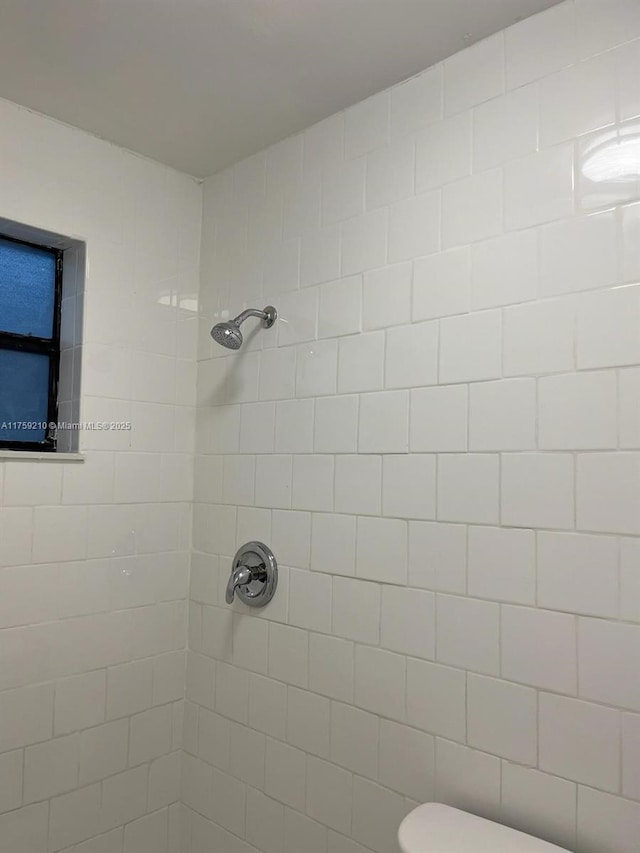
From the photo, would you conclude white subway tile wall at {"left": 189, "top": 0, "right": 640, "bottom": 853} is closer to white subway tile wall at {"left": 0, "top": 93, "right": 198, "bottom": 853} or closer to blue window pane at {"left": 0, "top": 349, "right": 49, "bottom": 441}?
white subway tile wall at {"left": 0, "top": 93, "right": 198, "bottom": 853}

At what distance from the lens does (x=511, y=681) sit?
1.34m

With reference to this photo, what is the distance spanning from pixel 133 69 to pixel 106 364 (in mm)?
795

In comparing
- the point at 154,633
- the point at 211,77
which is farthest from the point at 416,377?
the point at 154,633

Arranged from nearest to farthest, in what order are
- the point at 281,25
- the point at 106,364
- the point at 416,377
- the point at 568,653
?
the point at 568,653
the point at 281,25
the point at 416,377
the point at 106,364

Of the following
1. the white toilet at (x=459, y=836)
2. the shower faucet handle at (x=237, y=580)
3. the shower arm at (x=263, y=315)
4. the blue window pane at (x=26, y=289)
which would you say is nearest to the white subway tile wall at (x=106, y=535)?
the blue window pane at (x=26, y=289)

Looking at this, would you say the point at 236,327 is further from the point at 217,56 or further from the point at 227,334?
the point at 217,56

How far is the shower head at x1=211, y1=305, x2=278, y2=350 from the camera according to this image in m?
1.79

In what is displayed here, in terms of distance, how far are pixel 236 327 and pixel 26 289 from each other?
643 mm

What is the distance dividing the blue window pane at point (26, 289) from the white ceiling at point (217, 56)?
399 mm

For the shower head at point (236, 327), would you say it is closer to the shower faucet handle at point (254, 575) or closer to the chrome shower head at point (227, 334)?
the chrome shower head at point (227, 334)

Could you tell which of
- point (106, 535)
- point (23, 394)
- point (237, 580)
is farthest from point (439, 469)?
point (23, 394)

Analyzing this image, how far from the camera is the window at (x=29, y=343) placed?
6.03 feet

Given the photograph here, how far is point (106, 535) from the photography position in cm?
192

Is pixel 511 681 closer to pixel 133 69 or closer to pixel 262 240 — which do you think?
pixel 262 240
